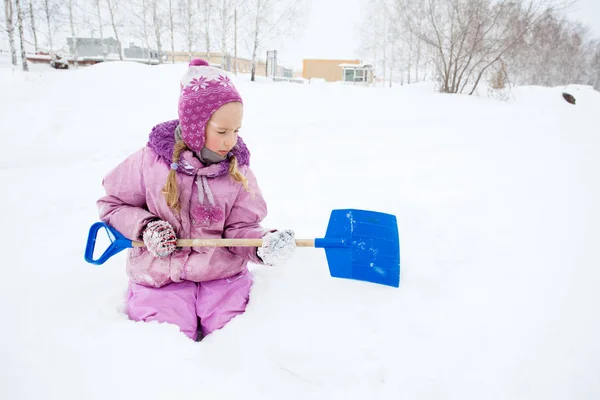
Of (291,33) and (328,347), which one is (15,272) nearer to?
(328,347)

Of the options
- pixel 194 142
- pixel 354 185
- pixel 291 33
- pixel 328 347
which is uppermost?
pixel 291 33

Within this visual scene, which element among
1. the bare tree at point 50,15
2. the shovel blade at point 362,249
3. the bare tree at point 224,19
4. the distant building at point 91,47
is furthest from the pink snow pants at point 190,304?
the distant building at point 91,47

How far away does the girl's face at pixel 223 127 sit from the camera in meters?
1.23

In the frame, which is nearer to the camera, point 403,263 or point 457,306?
point 457,306

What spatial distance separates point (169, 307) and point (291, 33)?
12.4 m

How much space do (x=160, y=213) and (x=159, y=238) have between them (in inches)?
6.5

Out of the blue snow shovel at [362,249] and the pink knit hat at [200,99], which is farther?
the blue snow shovel at [362,249]

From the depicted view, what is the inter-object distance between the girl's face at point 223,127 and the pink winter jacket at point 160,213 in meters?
0.10

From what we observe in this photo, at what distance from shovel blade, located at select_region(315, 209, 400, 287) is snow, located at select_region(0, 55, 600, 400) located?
0.21 ft

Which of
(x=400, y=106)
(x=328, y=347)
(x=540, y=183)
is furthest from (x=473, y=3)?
(x=328, y=347)

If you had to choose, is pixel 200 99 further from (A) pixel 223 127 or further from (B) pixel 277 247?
(B) pixel 277 247

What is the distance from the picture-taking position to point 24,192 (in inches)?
95.3

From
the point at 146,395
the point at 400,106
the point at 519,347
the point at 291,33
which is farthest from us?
the point at 291,33

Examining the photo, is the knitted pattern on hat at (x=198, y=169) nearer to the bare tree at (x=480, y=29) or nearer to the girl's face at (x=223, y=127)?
the girl's face at (x=223, y=127)
